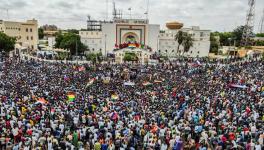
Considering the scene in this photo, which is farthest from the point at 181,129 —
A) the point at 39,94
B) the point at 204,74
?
the point at 204,74

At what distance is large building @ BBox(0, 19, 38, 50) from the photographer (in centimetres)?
7238

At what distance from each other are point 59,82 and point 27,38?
5051 cm

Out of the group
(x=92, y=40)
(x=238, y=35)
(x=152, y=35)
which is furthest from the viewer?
(x=238, y=35)

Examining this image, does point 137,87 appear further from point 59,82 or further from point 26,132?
point 26,132

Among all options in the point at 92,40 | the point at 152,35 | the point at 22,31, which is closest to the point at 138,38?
the point at 152,35

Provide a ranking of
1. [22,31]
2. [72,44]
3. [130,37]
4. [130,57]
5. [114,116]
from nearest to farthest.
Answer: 1. [114,116]
2. [130,57]
3. [72,44]
4. [130,37]
5. [22,31]

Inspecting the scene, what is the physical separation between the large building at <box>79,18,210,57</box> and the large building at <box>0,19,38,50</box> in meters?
12.4

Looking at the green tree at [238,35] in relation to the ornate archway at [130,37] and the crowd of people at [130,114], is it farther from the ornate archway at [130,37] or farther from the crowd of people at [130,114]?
the crowd of people at [130,114]

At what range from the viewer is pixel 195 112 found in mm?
16688

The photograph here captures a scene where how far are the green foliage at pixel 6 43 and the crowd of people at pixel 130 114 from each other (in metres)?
29.9

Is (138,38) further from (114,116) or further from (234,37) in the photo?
(114,116)

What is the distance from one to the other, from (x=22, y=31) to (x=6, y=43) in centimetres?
1753

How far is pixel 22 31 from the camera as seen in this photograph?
238 ft

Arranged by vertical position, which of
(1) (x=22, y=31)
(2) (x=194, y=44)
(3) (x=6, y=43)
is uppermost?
(1) (x=22, y=31)
